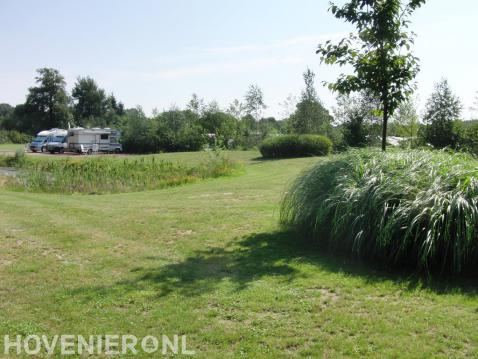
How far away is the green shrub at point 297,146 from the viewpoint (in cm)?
2606

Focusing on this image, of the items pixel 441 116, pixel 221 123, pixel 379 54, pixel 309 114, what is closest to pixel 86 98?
pixel 221 123

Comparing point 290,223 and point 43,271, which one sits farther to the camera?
point 290,223

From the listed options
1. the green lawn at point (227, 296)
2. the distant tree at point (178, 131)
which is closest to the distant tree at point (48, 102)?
the distant tree at point (178, 131)

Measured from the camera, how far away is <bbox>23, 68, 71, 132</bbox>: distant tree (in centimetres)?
6481

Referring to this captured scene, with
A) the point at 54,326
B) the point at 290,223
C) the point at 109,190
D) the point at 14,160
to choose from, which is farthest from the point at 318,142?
the point at 54,326

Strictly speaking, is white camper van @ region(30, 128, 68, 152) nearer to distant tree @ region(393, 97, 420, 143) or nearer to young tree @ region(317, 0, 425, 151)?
distant tree @ region(393, 97, 420, 143)

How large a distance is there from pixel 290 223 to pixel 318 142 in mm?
20090

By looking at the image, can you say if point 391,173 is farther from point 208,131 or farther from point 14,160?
point 208,131

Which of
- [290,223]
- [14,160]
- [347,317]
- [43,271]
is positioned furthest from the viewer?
[14,160]

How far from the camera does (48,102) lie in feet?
215

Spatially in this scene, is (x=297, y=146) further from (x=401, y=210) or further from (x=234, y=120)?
(x=401, y=210)

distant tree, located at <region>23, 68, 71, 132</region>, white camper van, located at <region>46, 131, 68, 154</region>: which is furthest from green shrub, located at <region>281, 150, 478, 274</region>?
distant tree, located at <region>23, 68, 71, 132</region>

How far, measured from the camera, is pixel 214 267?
5.10 meters

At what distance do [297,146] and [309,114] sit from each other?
5166mm
